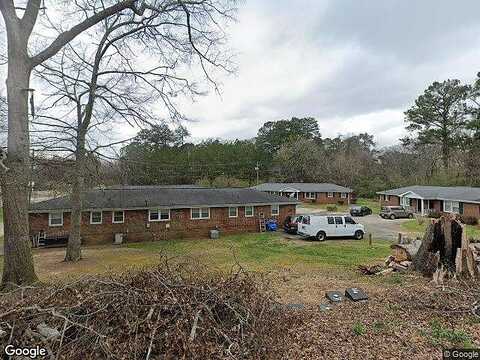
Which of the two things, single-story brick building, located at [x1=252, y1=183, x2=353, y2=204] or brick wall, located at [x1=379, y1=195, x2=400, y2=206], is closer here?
brick wall, located at [x1=379, y1=195, x2=400, y2=206]

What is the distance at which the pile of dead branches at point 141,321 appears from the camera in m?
4.07

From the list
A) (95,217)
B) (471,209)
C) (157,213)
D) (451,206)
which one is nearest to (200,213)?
(157,213)

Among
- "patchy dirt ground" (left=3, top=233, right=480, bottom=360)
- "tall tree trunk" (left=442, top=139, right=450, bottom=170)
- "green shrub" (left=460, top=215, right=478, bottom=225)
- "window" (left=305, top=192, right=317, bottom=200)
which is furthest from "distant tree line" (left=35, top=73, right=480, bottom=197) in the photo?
"patchy dirt ground" (left=3, top=233, right=480, bottom=360)

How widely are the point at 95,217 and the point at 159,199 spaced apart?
4523 millimetres

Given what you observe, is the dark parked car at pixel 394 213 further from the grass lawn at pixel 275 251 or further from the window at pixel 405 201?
the grass lawn at pixel 275 251

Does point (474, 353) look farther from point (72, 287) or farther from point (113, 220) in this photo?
point (113, 220)

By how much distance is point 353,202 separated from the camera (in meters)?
52.9

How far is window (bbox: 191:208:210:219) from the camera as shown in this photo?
2456 cm

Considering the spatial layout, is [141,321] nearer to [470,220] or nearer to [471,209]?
[470,220]

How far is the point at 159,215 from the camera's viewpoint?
23.7 m

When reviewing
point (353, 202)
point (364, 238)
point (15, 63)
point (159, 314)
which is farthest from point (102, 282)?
point (353, 202)

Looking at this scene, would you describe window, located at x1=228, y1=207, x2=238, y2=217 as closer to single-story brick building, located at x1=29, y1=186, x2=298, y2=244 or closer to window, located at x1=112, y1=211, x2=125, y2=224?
single-story brick building, located at x1=29, y1=186, x2=298, y2=244

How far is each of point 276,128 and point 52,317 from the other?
69.4 meters

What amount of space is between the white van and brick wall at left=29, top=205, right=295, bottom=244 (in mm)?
5513
